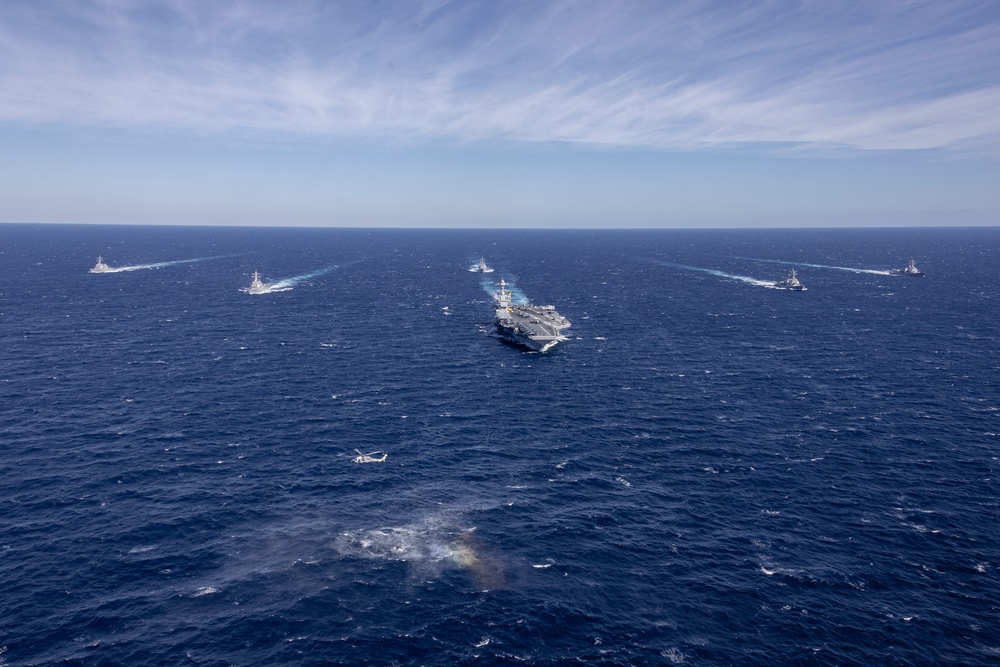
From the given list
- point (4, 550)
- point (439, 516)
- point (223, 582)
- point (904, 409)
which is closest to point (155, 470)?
point (4, 550)

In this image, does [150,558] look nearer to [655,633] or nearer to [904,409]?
[655,633]

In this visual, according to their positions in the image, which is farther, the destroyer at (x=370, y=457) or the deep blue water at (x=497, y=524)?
the destroyer at (x=370, y=457)

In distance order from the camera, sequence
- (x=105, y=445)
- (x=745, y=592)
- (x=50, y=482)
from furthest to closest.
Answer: (x=105, y=445) < (x=50, y=482) < (x=745, y=592)

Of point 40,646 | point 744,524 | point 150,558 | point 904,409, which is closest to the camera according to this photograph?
point 40,646

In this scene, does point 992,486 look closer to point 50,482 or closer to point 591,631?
point 591,631

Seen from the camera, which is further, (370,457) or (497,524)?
(370,457)

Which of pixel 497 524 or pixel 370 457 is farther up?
pixel 370 457

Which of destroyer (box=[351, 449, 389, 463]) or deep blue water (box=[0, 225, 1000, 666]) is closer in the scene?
deep blue water (box=[0, 225, 1000, 666])

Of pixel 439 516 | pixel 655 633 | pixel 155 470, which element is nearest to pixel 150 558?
pixel 155 470

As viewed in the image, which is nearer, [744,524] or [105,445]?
[744,524]
